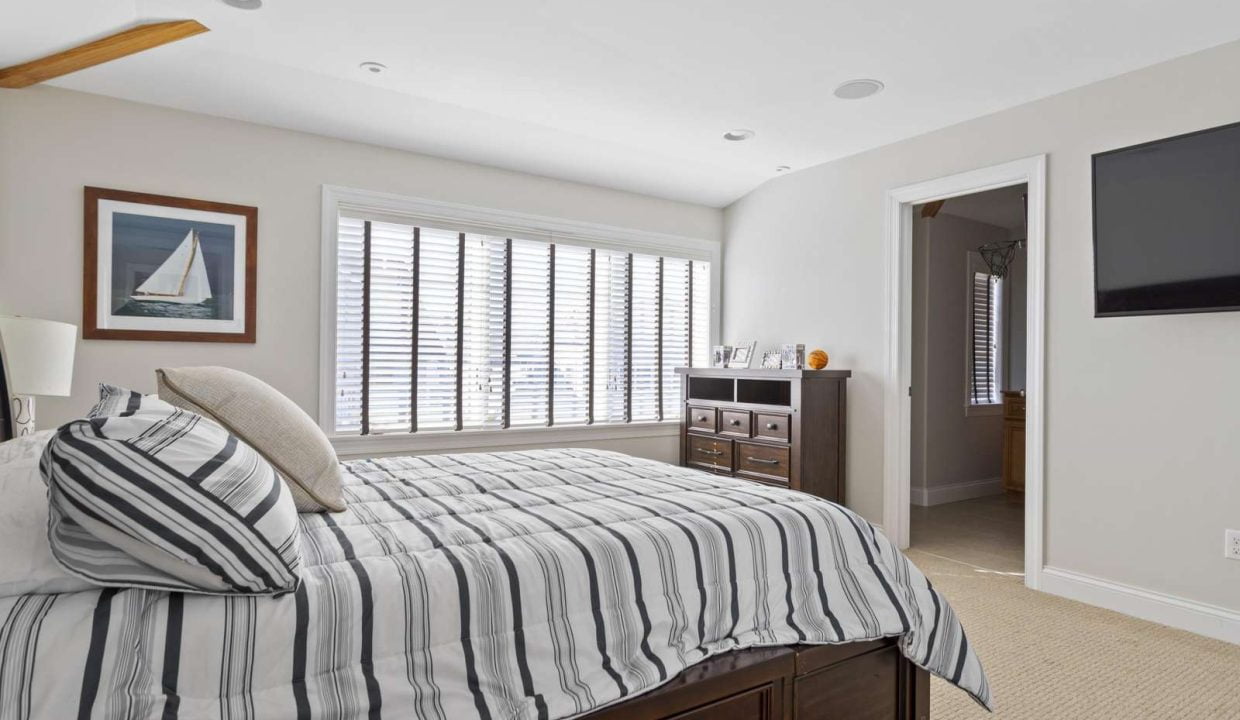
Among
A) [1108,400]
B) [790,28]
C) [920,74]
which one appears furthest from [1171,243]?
[790,28]

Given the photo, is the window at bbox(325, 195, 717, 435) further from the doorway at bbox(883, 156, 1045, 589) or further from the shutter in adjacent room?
the shutter in adjacent room

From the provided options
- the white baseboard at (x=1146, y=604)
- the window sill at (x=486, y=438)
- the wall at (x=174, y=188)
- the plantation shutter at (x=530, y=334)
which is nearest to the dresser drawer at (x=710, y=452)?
the window sill at (x=486, y=438)

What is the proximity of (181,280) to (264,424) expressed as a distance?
2.17m

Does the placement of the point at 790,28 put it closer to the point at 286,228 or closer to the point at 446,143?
the point at 446,143

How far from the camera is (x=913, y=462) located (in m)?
5.65

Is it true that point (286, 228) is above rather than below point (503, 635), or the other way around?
above

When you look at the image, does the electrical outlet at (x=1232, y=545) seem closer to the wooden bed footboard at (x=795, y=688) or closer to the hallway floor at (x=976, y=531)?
the hallway floor at (x=976, y=531)

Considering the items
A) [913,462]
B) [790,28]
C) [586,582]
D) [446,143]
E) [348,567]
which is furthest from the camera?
[913,462]

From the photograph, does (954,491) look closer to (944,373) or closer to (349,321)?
(944,373)

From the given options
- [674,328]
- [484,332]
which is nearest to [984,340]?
[674,328]

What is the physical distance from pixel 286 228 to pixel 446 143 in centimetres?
102

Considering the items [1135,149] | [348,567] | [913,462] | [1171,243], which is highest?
[1135,149]

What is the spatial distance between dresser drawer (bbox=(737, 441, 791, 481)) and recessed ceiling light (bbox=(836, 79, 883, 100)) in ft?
6.71

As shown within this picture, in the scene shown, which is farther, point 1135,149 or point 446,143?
point 446,143
